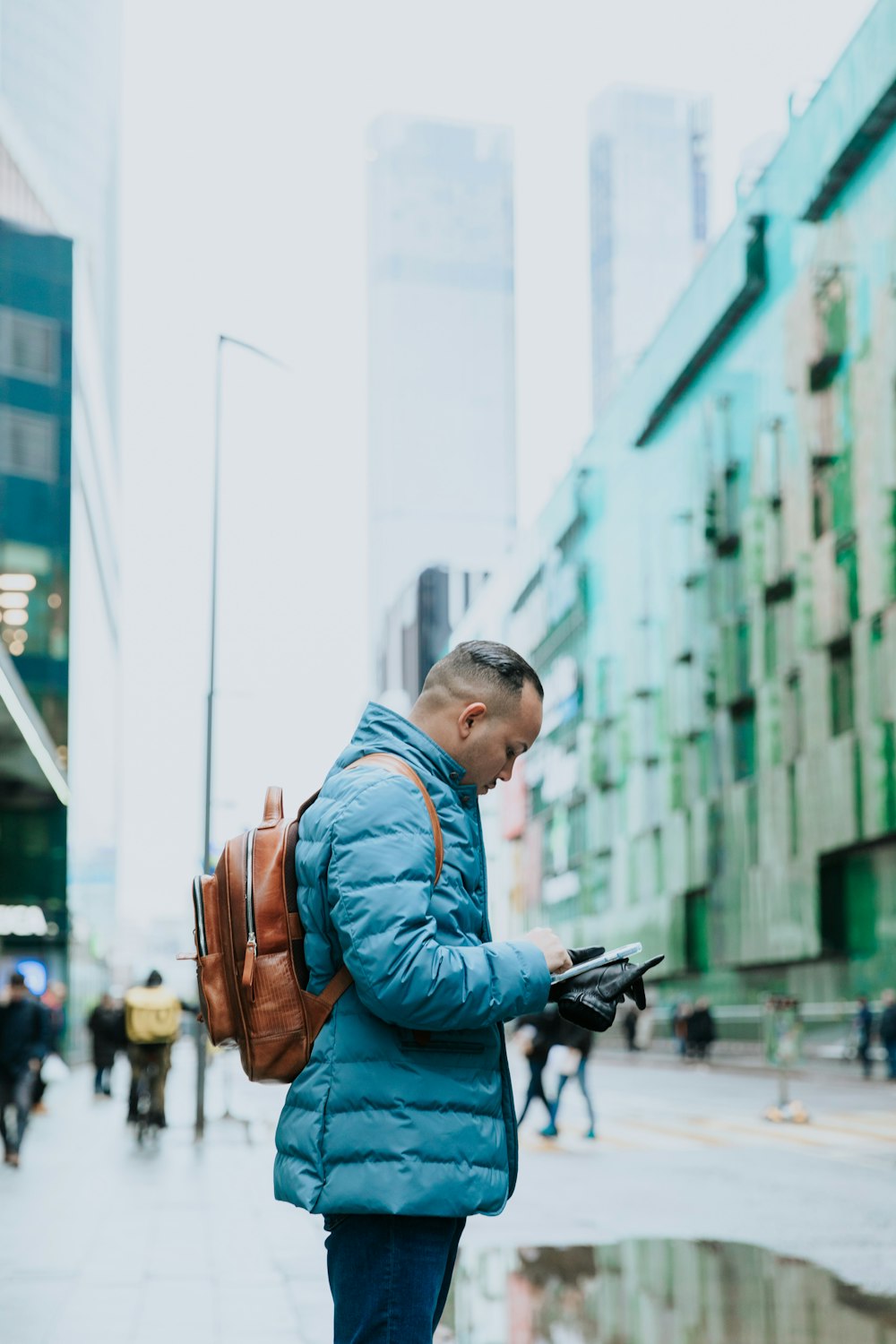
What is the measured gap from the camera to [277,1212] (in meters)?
10.9

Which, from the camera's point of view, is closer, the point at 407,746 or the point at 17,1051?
the point at 407,746

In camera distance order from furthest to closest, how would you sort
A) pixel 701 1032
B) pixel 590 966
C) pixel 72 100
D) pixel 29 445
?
pixel 72 100 < pixel 29 445 < pixel 701 1032 < pixel 590 966

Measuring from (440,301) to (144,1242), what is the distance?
195 metres

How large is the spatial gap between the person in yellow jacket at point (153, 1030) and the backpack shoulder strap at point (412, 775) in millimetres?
14140

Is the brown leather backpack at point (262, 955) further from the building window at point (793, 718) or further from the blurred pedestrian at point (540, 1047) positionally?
the building window at point (793, 718)

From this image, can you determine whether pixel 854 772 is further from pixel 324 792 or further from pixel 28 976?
pixel 324 792

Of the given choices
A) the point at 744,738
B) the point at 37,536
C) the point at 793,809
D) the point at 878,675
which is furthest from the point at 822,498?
the point at 37,536

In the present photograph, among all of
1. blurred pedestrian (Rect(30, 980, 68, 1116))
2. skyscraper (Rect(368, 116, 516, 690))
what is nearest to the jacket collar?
blurred pedestrian (Rect(30, 980, 68, 1116))

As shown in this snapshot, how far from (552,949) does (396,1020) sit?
0.34m

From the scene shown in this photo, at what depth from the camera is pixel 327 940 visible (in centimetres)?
307

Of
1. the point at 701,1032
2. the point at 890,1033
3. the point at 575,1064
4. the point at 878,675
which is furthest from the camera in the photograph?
the point at 701,1032

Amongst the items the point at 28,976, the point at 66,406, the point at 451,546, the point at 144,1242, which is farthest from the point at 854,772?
the point at 451,546

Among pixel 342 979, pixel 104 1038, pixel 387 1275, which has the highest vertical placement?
pixel 342 979

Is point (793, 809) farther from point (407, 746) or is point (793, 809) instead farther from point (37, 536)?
point (407, 746)
